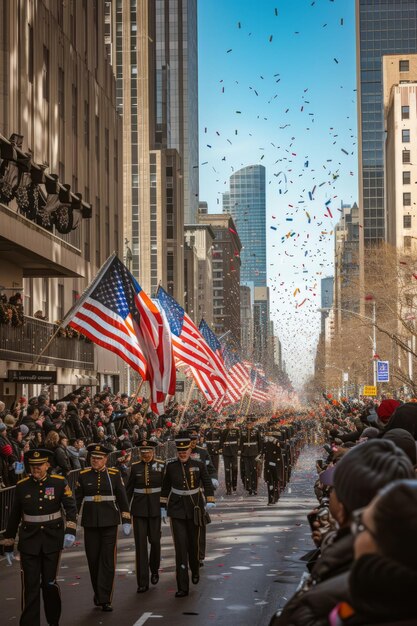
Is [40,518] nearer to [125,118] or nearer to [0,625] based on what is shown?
[0,625]

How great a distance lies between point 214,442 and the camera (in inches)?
1380

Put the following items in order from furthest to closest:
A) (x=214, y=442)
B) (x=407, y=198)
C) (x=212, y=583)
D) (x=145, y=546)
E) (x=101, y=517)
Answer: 1. (x=407, y=198)
2. (x=214, y=442)
3. (x=212, y=583)
4. (x=145, y=546)
5. (x=101, y=517)

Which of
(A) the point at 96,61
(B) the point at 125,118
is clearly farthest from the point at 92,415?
(B) the point at 125,118

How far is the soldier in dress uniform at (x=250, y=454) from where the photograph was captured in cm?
2980

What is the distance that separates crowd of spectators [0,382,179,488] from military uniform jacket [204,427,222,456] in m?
2.21

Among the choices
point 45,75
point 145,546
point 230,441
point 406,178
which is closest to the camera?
point 145,546

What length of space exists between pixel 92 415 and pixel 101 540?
495 inches

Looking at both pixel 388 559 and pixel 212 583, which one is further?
pixel 212 583

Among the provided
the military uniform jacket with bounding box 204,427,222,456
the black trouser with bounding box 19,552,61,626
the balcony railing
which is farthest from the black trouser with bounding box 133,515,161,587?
the military uniform jacket with bounding box 204,427,222,456

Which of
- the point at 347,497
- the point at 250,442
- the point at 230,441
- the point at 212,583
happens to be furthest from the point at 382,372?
the point at 347,497

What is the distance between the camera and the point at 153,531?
14031 millimetres

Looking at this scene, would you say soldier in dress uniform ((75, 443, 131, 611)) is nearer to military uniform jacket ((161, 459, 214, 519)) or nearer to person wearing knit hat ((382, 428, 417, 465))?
military uniform jacket ((161, 459, 214, 519))

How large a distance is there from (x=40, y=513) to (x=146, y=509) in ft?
10.4

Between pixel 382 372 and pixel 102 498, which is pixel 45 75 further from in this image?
pixel 102 498
